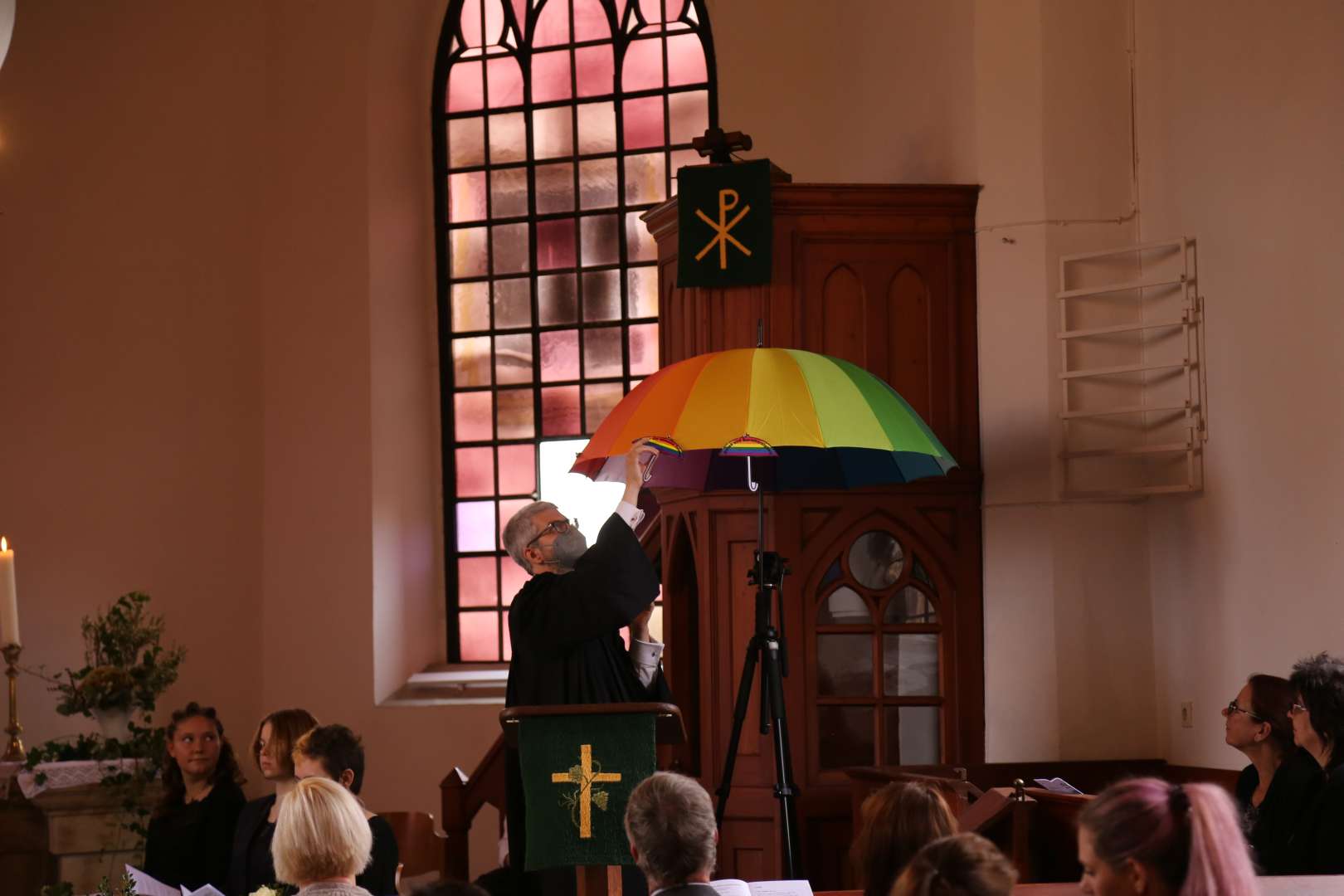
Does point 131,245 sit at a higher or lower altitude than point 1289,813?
higher

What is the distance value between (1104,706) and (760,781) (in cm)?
145

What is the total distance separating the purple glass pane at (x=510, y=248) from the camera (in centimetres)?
959

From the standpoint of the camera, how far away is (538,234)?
9.56 meters

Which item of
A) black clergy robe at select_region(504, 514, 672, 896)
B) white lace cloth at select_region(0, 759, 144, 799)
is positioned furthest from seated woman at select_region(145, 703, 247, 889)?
white lace cloth at select_region(0, 759, 144, 799)

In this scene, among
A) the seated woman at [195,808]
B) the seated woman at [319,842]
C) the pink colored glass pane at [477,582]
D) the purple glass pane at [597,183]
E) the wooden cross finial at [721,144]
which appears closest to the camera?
the seated woman at [319,842]

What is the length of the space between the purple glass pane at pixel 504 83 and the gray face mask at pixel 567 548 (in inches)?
218

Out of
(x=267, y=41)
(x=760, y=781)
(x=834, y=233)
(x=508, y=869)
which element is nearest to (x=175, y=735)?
(x=508, y=869)

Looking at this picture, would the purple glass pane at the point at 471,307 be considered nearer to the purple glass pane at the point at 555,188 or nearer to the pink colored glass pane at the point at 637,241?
the purple glass pane at the point at 555,188

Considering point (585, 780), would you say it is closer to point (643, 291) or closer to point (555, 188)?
point (643, 291)

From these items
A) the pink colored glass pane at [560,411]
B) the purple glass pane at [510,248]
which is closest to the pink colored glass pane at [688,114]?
the purple glass pane at [510,248]

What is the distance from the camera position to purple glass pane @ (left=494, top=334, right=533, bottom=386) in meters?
9.52

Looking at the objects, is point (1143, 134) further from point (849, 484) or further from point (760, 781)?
point (760, 781)

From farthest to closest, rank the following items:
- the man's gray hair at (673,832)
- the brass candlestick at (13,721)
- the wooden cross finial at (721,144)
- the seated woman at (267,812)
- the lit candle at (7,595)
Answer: the brass candlestick at (13,721) < the lit candle at (7,595) < the wooden cross finial at (721,144) < the seated woman at (267,812) < the man's gray hair at (673,832)

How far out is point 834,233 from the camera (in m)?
6.76
